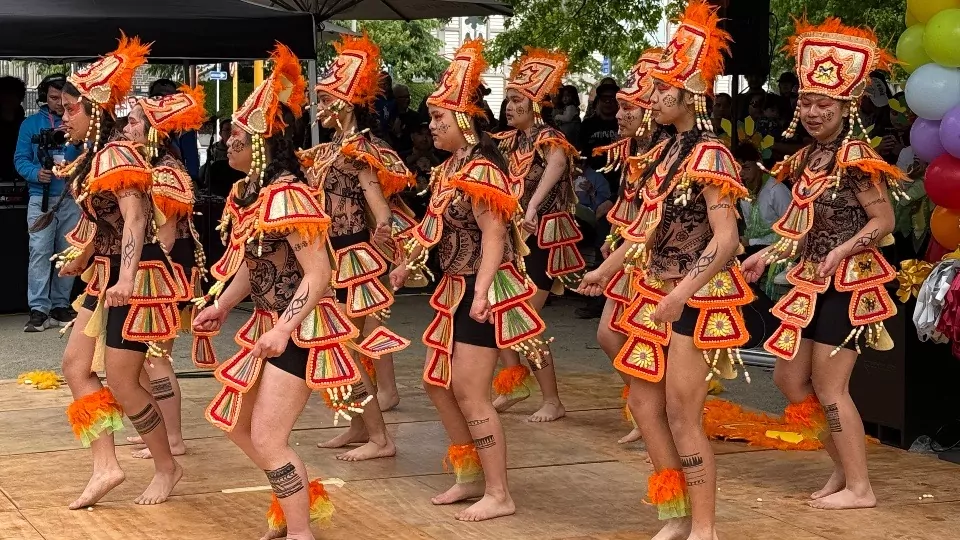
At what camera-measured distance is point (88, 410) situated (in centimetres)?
614

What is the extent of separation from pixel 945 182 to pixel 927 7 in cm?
93

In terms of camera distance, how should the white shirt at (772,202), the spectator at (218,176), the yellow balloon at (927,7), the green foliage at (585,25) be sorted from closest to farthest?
the yellow balloon at (927,7), the white shirt at (772,202), the spectator at (218,176), the green foliage at (585,25)

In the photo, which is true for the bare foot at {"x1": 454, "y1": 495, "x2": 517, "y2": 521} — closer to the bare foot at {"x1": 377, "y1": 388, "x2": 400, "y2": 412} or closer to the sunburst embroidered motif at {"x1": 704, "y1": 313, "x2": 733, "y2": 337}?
the sunburst embroidered motif at {"x1": 704, "y1": 313, "x2": 733, "y2": 337}

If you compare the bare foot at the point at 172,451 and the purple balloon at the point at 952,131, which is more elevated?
the purple balloon at the point at 952,131

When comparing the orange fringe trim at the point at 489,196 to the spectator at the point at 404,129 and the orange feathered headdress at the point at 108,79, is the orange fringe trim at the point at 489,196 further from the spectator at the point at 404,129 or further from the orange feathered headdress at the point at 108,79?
the spectator at the point at 404,129

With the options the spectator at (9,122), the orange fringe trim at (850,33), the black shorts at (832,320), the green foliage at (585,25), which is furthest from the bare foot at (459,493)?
the green foliage at (585,25)

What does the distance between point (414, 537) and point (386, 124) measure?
8875 millimetres

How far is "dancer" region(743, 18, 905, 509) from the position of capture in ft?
20.0

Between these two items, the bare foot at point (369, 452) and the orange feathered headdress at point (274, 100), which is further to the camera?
the bare foot at point (369, 452)

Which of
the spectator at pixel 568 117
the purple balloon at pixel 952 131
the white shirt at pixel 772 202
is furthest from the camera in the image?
the spectator at pixel 568 117

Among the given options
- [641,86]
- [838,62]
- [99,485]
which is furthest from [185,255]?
[838,62]

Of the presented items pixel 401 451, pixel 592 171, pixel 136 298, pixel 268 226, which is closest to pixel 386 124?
pixel 592 171

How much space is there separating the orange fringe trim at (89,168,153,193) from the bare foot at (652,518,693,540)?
263 cm

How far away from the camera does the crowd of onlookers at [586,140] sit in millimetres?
10070
